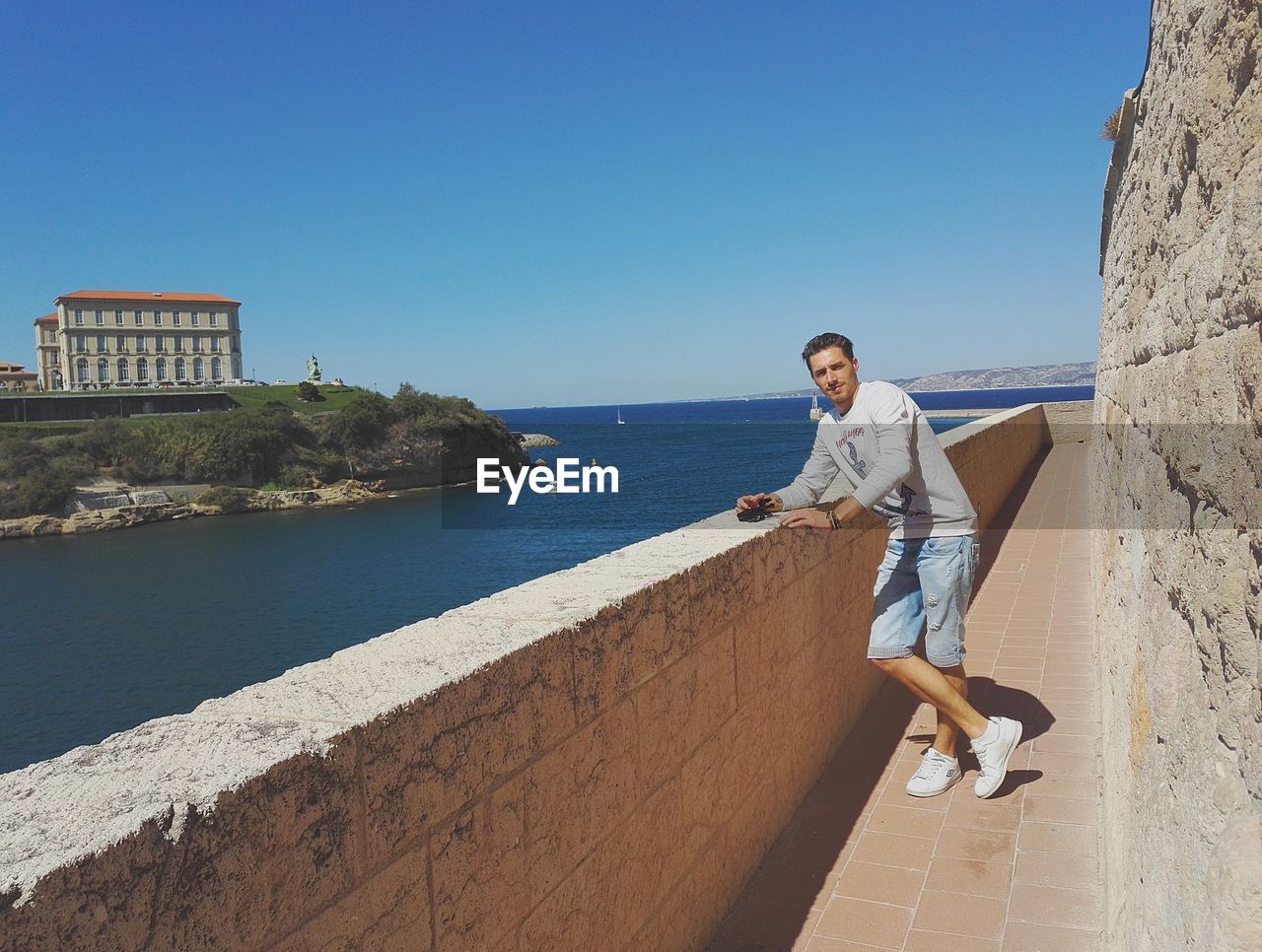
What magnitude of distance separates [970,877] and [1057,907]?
0.28m

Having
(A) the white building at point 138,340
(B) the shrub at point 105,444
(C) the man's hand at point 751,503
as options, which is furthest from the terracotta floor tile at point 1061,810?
(A) the white building at point 138,340

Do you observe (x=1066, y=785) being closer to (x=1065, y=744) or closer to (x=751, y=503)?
(x=1065, y=744)

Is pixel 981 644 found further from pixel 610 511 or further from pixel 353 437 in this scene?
pixel 353 437

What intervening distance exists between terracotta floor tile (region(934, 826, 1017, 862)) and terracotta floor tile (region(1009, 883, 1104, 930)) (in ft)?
0.61

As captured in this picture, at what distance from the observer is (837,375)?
3436 mm

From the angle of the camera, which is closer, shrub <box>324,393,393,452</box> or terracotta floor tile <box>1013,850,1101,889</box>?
terracotta floor tile <box>1013,850,1101,889</box>

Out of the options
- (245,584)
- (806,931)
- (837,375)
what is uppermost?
(837,375)

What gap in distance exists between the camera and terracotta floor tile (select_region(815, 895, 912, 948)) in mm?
2764

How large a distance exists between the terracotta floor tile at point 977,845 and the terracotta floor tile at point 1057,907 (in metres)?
0.19

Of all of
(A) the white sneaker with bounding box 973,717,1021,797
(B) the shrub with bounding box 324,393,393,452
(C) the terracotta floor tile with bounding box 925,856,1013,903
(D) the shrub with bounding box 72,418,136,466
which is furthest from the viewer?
(B) the shrub with bounding box 324,393,393,452

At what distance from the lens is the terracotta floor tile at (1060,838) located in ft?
10.4

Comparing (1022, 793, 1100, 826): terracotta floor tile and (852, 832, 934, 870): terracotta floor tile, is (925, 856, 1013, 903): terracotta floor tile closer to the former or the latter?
(852, 832, 934, 870): terracotta floor tile

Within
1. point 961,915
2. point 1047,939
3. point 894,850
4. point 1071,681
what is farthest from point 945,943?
point 1071,681

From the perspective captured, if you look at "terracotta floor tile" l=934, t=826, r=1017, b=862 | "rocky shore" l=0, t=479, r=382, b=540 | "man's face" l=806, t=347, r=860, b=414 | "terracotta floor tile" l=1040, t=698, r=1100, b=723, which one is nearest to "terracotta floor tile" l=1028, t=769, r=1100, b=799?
"terracotta floor tile" l=934, t=826, r=1017, b=862
